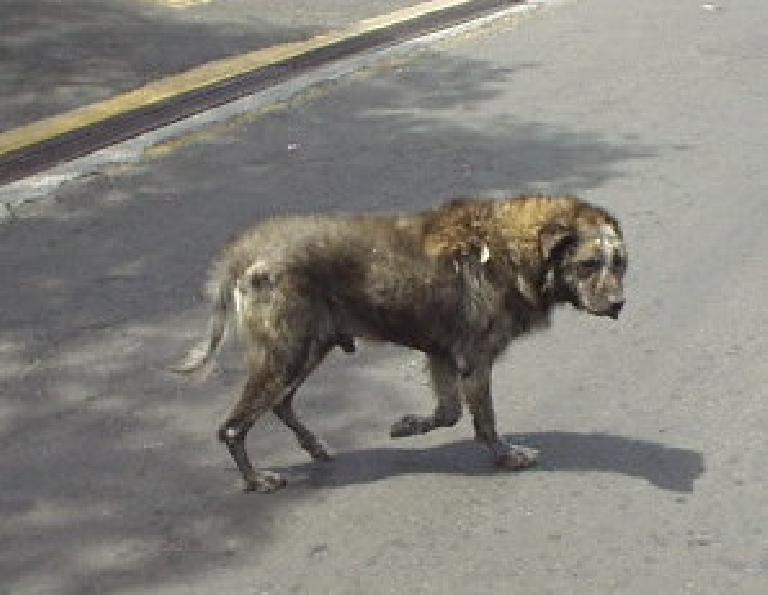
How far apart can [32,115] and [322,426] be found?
5.09 m

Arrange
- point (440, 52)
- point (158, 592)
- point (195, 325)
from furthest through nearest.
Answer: point (440, 52)
point (195, 325)
point (158, 592)

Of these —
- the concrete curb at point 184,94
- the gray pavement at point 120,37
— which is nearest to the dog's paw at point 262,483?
the concrete curb at point 184,94

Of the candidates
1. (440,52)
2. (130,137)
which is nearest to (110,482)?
(130,137)

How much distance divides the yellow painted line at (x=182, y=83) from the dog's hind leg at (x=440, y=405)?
173 inches

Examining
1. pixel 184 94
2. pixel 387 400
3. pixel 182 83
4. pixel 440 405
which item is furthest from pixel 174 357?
pixel 182 83

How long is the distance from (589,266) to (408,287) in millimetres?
594

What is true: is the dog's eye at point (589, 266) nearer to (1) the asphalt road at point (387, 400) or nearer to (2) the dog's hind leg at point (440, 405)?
(2) the dog's hind leg at point (440, 405)

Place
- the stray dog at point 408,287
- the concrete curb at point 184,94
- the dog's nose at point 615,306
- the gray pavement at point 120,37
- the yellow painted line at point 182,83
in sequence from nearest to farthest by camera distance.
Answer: the stray dog at point 408,287 → the dog's nose at point 615,306 → the concrete curb at point 184,94 → the yellow painted line at point 182,83 → the gray pavement at point 120,37

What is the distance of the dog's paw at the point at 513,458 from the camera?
15.8ft

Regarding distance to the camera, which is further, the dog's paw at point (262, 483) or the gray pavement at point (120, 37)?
the gray pavement at point (120, 37)

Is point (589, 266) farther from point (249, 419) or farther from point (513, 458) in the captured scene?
point (249, 419)

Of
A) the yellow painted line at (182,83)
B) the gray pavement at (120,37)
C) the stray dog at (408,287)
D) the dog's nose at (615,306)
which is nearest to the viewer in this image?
the stray dog at (408,287)

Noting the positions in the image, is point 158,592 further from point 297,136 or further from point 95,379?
point 297,136

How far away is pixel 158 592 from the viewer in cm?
403
